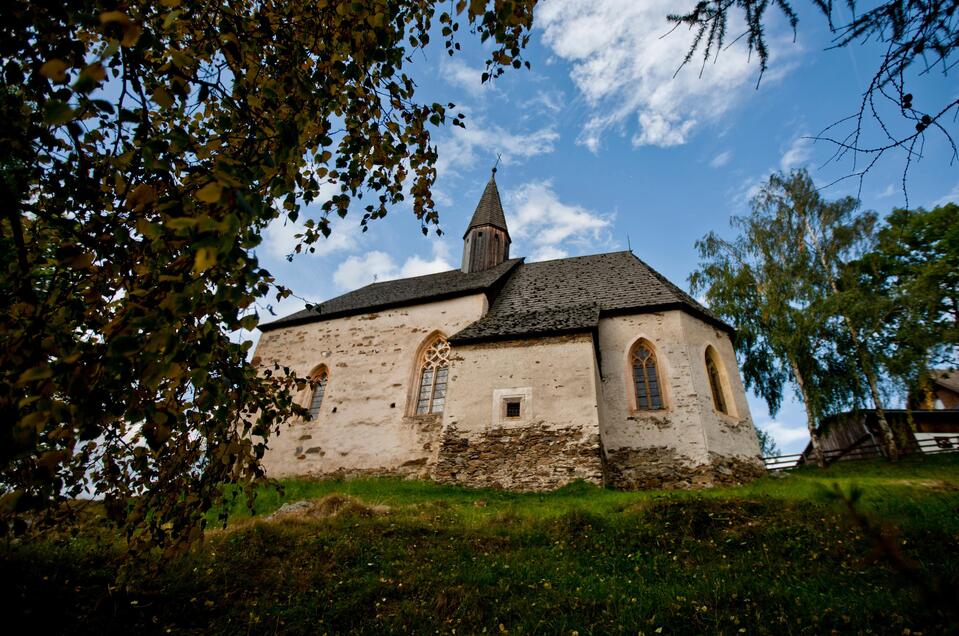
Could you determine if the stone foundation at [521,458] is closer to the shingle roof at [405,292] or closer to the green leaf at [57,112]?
the shingle roof at [405,292]

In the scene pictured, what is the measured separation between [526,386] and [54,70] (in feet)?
37.2

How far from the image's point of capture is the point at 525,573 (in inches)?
214

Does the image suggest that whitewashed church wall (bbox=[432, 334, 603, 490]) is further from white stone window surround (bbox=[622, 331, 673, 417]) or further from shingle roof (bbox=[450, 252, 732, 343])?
white stone window surround (bbox=[622, 331, 673, 417])

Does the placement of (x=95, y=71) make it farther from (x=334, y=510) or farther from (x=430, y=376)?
(x=430, y=376)

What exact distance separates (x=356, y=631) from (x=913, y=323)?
17.0m

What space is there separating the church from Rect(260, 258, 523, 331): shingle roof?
0.11 metres

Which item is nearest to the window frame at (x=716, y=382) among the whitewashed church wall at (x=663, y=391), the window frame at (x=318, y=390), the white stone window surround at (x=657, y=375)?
the whitewashed church wall at (x=663, y=391)

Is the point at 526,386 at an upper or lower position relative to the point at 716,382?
lower

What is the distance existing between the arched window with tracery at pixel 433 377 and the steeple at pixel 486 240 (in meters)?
6.05

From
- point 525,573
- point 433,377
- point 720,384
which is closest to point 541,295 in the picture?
point 433,377

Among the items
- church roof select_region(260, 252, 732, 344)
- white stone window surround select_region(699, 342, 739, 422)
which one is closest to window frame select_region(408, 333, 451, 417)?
church roof select_region(260, 252, 732, 344)

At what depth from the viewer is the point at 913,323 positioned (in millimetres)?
14047

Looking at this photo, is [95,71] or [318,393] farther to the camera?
[318,393]

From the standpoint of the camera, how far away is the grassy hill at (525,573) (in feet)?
13.7
